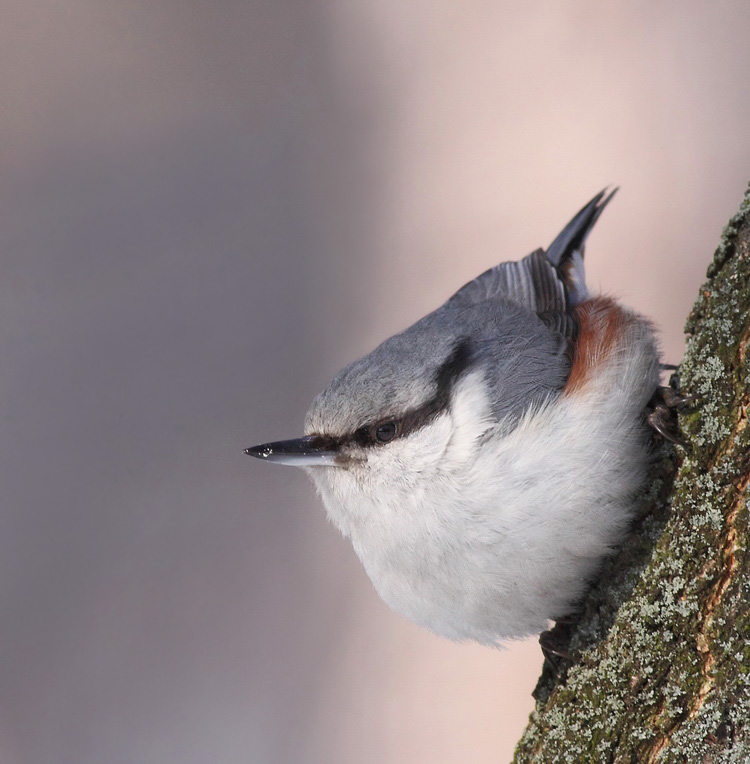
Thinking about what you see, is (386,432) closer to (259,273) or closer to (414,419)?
(414,419)

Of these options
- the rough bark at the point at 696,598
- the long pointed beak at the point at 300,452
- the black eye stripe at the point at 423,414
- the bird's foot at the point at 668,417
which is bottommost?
the rough bark at the point at 696,598

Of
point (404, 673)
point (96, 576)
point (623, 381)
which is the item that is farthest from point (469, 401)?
point (96, 576)

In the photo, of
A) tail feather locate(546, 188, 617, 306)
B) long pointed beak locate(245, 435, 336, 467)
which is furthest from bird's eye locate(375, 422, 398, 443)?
tail feather locate(546, 188, 617, 306)

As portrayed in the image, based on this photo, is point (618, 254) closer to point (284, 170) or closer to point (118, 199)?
point (284, 170)

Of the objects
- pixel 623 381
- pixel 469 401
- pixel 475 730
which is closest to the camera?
pixel 623 381

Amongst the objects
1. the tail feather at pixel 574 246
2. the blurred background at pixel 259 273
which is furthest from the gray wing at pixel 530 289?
the blurred background at pixel 259 273

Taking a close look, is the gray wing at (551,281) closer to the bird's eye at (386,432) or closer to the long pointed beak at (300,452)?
the bird's eye at (386,432)

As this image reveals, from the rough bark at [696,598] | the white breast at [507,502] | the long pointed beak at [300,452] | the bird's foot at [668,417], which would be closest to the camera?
the rough bark at [696,598]

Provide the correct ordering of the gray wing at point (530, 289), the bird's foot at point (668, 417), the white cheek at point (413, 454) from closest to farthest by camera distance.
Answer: the bird's foot at point (668, 417)
the white cheek at point (413, 454)
the gray wing at point (530, 289)
